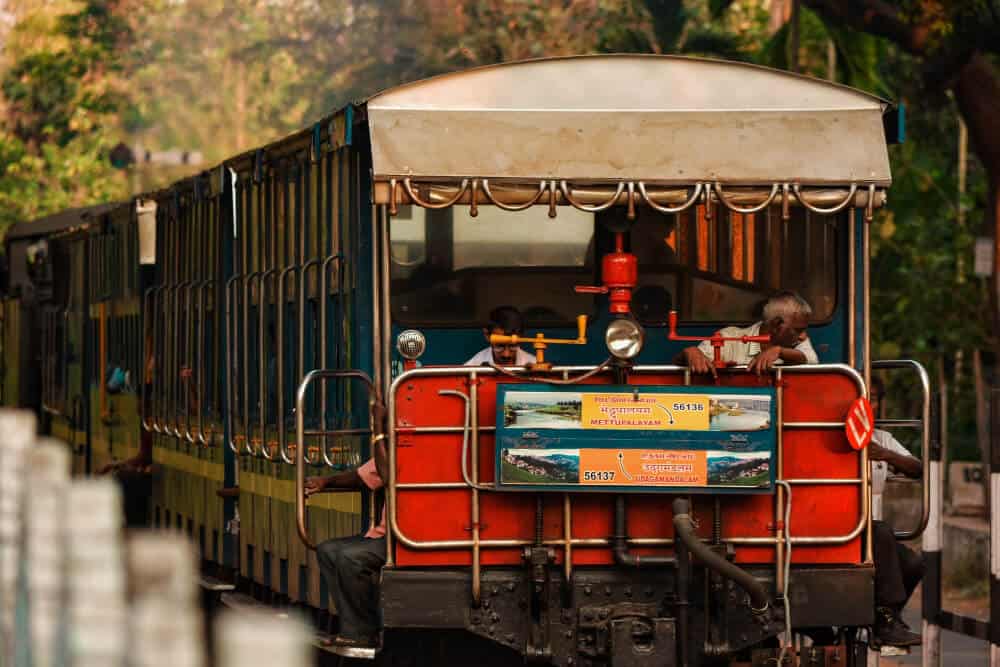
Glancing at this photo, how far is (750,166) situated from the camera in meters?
10.1

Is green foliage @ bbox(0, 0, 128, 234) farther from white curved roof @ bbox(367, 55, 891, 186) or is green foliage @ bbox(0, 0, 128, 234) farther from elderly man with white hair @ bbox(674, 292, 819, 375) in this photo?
white curved roof @ bbox(367, 55, 891, 186)

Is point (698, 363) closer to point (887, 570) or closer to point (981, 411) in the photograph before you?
point (887, 570)

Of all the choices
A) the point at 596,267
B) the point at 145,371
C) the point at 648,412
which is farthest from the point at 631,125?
the point at 145,371

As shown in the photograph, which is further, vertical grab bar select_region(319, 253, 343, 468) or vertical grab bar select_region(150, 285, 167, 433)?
vertical grab bar select_region(150, 285, 167, 433)

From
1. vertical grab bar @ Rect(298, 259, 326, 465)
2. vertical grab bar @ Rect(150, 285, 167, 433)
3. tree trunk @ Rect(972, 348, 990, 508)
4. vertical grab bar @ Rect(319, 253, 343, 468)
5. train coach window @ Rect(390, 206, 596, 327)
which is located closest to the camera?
train coach window @ Rect(390, 206, 596, 327)

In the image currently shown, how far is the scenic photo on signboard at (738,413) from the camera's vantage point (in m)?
9.68

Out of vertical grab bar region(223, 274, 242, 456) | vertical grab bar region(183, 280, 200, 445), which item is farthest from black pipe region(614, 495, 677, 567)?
vertical grab bar region(183, 280, 200, 445)

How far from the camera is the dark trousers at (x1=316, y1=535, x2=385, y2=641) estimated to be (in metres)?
10.3

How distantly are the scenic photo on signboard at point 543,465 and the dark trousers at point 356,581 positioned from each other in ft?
3.15

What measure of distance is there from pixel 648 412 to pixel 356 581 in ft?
5.25

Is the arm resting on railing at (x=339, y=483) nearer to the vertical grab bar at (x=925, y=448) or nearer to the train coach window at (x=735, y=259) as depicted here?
the train coach window at (x=735, y=259)

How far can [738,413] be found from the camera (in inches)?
382

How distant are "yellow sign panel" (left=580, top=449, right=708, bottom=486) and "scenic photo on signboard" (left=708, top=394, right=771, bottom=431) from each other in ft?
0.51

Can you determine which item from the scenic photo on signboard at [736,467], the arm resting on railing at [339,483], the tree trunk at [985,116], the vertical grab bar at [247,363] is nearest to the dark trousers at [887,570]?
the scenic photo on signboard at [736,467]
